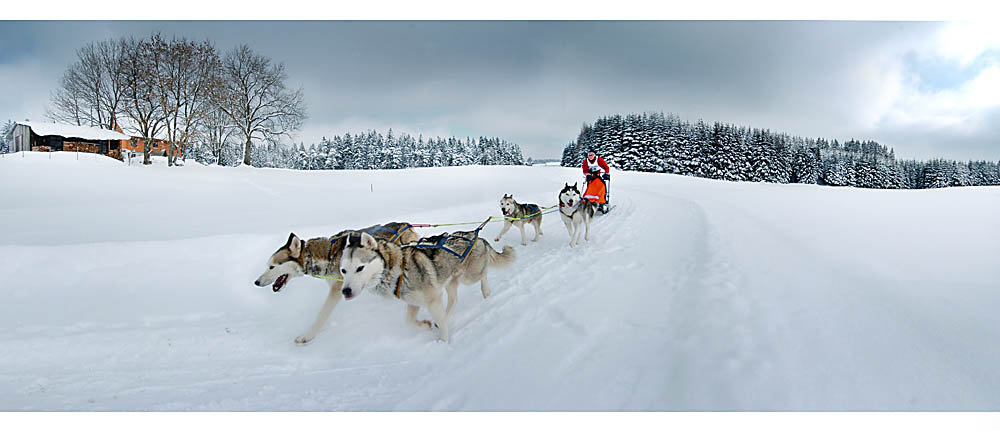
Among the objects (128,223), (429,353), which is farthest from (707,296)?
(128,223)

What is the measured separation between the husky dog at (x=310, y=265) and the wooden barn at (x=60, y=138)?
29.8 m

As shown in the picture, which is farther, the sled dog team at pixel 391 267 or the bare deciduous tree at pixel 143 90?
the bare deciduous tree at pixel 143 90

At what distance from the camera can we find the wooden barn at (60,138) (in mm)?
21531

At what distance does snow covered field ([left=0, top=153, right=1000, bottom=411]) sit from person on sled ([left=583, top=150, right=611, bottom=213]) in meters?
2.30

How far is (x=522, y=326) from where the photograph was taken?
3131 millimetres

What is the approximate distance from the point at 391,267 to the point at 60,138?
3562 cm

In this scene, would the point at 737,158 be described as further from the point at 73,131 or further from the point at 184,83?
the point at 73,131

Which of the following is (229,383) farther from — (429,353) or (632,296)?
(632,296)

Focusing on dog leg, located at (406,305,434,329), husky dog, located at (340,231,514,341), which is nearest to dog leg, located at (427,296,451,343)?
husky dog, located at (340,231,514,341)

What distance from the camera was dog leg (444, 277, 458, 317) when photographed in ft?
10.2

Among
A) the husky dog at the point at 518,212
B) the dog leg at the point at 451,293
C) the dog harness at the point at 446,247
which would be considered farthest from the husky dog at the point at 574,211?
the dog leg at the point at 451,293

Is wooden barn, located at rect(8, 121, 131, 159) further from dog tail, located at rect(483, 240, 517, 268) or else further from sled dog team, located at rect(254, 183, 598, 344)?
dog tail, located at rect(483, 240, 517, 268)

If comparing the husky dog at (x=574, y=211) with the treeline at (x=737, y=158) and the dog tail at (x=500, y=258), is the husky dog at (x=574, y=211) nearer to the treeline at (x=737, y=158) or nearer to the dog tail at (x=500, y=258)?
the dog tail at (x=500, y=258)

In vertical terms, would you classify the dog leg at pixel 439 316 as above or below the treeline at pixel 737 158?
below
